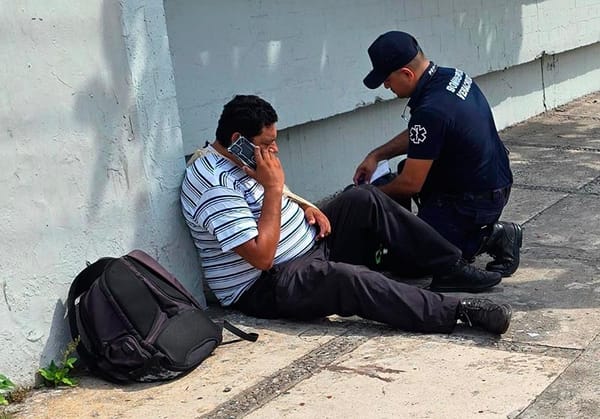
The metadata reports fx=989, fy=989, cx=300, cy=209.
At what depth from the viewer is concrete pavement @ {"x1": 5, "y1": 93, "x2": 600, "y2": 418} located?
12.1 ft

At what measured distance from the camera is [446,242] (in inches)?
191

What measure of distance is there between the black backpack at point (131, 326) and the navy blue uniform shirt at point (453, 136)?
1.52 meters

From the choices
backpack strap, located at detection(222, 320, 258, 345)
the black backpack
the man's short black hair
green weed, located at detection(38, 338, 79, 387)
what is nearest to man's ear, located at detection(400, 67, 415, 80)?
the man's short black hair

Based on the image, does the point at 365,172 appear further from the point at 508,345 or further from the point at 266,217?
the point at 508,345

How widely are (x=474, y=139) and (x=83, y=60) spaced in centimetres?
199

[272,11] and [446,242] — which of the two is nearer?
[446,242]

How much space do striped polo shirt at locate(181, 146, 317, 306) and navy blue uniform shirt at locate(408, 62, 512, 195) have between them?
73cm

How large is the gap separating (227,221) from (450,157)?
1.30 metres

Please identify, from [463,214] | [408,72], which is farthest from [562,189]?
[408,72]

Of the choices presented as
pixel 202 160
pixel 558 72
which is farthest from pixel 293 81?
pixel 558 72

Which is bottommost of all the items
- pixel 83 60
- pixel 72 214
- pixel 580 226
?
pixel 580 226

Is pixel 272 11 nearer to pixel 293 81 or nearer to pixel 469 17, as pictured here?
pixel 293 81

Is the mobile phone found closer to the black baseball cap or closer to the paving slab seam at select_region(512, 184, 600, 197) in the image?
the black baseball cap

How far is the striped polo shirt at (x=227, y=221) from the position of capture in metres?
4.43
